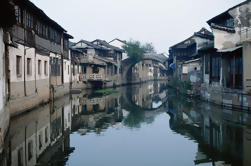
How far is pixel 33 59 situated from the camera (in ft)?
67.9

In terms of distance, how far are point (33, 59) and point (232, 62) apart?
15214 millimetres

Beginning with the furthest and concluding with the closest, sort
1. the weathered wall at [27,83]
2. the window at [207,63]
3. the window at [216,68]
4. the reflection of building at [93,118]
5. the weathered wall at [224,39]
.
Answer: the window at [207,63] → the window at [216,68] → the weathered wall at [224,39] → the weathered wall at [27,83] → the reflection of building at [93,118]

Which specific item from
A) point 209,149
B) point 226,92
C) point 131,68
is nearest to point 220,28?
point 226,92

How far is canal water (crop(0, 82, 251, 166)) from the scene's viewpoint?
9.27m

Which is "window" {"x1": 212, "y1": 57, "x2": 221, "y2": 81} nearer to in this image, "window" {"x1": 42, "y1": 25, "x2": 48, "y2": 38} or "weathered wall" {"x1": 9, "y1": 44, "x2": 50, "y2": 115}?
"weathered wall" {"x1": 9, "y1": 44, "x2": 50, "y2": 115}

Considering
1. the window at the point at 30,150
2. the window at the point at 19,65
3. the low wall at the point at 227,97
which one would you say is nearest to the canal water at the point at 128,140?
the window at the point at 30,150

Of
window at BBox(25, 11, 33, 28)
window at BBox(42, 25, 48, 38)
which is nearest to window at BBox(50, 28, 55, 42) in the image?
window at BBox(42, 25, 48, 38)

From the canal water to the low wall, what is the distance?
1107 millimetres

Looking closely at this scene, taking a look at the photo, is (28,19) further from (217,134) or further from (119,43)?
(119,43)

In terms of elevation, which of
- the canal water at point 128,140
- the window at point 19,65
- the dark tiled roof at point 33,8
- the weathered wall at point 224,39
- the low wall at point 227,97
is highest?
the dark tiled roof at point 33,8

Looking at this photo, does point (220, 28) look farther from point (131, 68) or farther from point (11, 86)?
point (131, 68)

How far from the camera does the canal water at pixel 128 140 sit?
30.4 feet

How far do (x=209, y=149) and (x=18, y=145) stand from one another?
23.9 feet

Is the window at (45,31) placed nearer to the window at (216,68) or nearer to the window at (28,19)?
the window at (28,19)
